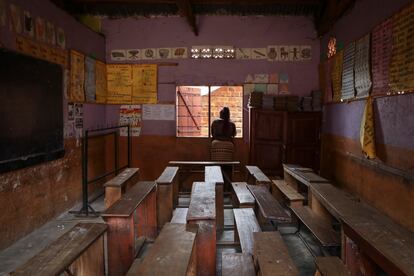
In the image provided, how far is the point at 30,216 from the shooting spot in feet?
14.1

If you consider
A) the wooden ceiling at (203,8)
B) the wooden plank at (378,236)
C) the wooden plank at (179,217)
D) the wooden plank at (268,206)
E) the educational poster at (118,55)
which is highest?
the wooden ceiling at (203,8)

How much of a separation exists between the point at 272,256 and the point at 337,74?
4.34 m

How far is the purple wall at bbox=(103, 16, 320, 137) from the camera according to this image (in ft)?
22.1

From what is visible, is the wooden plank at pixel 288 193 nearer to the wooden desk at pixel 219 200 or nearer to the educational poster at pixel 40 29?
the wooden desk at pixel 219 200

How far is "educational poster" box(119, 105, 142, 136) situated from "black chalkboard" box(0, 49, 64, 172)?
202 centimetres

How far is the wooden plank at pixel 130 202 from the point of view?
2463 mm

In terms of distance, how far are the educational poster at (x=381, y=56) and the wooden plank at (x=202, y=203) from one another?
2250 millimetres

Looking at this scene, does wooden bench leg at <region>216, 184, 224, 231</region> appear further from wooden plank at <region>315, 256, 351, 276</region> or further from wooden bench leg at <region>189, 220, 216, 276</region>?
wooden plank at <region>315, 256, 351, 276</region>

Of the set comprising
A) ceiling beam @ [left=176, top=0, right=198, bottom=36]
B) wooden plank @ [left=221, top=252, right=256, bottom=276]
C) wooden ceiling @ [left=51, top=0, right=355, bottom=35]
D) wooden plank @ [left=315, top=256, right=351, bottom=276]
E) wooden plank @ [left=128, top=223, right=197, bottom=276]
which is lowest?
wooden plank @ [left=221, top=252, right=256, bottom=276]

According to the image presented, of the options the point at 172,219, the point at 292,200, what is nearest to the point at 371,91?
the point at 292,200

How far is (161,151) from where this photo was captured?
7.06 meters

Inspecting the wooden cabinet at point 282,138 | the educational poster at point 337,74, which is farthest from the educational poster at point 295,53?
the wooden cabinet at point 282,138

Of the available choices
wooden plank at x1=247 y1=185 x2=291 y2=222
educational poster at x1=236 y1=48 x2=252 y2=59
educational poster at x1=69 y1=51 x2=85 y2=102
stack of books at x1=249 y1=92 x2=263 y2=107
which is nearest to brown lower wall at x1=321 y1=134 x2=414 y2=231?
wooden plank at x1=247 y1=185 x2=291 y2=222

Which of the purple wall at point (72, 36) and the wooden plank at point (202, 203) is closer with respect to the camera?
the wooden plank at point (202, 203)
